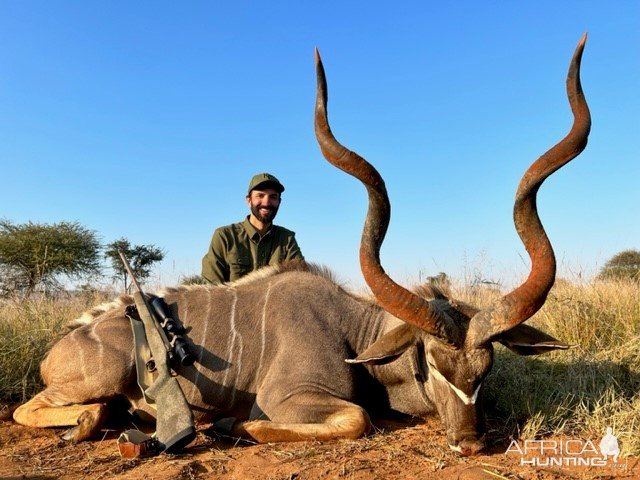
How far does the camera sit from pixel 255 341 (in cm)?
371

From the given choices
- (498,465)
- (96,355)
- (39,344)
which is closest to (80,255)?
(39,344)

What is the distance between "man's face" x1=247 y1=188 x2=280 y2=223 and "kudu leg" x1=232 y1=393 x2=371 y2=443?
256cm

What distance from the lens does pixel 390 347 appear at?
3.13m

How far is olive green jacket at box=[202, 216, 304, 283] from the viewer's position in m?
5.44

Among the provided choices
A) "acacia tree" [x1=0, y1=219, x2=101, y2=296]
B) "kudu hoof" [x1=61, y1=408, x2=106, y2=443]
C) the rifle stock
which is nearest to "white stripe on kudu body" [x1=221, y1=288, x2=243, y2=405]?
the rifle stock

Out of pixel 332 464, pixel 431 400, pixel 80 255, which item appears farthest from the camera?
pixel 80 255

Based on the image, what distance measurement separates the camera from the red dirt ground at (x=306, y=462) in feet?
8.14

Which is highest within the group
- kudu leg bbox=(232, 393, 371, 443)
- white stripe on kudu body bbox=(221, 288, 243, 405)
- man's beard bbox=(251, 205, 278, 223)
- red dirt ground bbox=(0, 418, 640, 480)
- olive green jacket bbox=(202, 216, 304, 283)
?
man's beard bbox=(251, 205, 278, 223)

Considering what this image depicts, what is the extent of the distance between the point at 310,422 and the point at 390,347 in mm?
607

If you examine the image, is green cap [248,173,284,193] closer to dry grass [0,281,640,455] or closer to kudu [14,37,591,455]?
kudu [14,37,591,455]

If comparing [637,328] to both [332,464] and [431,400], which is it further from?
[332,464]

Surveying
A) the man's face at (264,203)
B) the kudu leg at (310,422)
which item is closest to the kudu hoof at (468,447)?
the kudu leg at (310,422)

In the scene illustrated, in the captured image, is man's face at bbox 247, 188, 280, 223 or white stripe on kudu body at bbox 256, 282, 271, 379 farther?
man's face at bbox 247, 188, 280, 223

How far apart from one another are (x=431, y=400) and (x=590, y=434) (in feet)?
2.81
